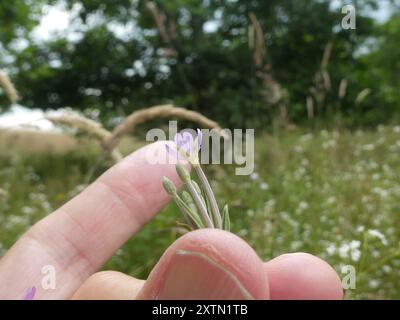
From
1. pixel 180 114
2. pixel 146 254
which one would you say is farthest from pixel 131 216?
pixel 146 254

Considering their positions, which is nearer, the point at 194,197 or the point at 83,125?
the point at 194,197

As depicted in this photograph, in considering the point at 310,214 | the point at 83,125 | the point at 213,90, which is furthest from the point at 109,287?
the point at 213,90

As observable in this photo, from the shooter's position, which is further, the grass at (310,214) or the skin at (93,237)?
the grass at (310,214)

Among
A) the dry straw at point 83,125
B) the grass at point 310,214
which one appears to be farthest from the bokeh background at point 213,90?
the dry straw at point 83,125

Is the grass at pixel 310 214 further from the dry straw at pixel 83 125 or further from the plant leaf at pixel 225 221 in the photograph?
the plant leaf at pixel 225 221

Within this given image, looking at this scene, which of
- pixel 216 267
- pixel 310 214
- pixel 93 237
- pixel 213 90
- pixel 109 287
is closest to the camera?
pixel 216 267

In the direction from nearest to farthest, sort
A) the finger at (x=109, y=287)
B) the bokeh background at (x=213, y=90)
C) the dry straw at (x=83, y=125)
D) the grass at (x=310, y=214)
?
the finger at (x=109, y=287) → the dry straw at (x=83, y=125) → the grass at (x=310, y=214) → the bokeh background at (x=213, y=90)

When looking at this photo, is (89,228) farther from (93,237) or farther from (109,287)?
(109,287)
